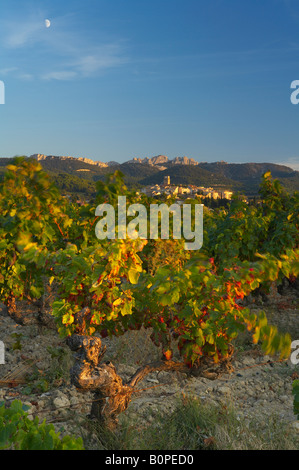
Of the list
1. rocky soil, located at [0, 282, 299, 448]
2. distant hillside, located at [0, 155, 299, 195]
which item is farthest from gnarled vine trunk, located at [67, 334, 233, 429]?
distant hillside, located at [0, 155, 299, 195]

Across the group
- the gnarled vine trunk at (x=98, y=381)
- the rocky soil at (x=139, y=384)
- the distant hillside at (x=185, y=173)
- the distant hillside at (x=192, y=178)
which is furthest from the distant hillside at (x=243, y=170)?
the gnarled vine trunk at (x=98, y=381)

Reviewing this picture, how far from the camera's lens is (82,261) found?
9.64 feet

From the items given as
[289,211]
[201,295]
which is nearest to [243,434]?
[201,295]

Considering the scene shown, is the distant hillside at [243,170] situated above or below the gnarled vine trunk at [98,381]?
above

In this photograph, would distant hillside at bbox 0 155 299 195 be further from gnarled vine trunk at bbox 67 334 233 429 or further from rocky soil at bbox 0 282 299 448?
gnarled vine trunk at bbox 67 334 233 429

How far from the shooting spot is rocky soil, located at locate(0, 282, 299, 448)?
331 centimetres

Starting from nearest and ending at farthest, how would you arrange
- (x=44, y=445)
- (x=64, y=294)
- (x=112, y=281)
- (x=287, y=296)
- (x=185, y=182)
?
(x=44, y=445) < (x=112, y=281) < (x=64, y=294) < (x=287, y=296) < (x=185, y=182)

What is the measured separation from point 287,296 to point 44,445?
25.1ft

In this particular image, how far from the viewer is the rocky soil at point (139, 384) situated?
10.9 ft

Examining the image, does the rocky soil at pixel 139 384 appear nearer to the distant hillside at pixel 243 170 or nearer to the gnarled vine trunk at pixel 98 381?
the gnarled vine trunk at pixel 98 381

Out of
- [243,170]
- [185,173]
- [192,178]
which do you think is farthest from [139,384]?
[243,170]

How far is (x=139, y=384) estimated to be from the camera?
4.06m

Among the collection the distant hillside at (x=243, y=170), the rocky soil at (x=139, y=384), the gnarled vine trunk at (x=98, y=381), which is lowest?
the rocky soil at (x=139, y=384)
